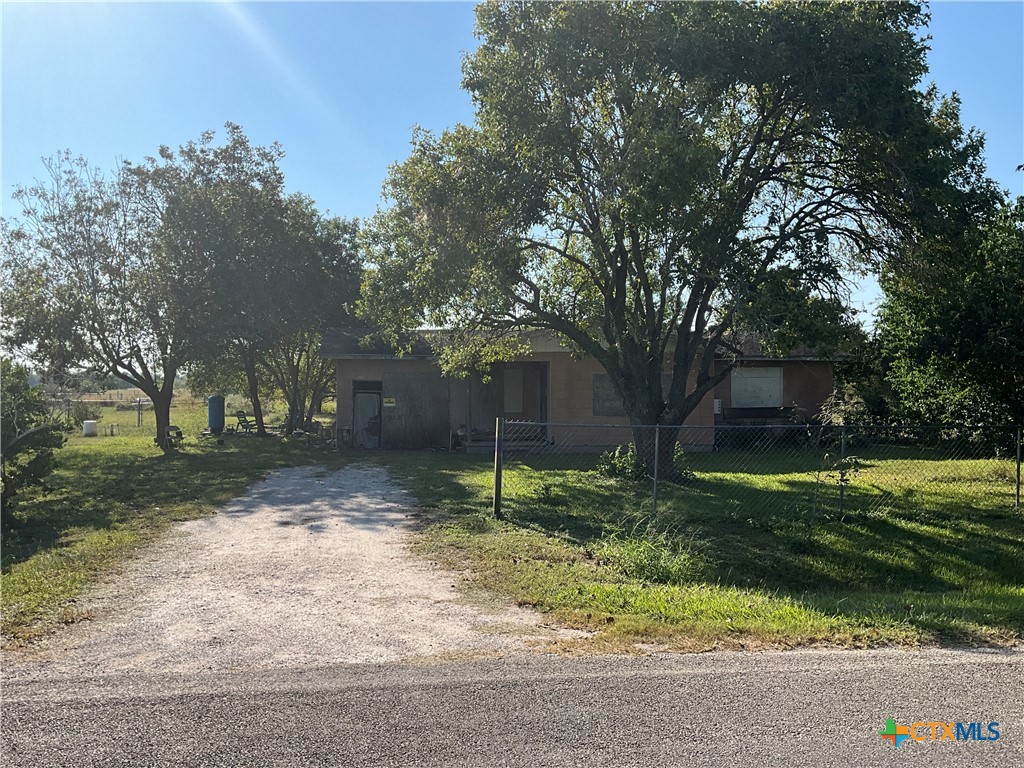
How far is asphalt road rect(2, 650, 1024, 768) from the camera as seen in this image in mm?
3510

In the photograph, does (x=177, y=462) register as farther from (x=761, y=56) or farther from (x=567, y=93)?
(x=761, y=56)

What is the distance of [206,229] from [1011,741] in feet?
71.2

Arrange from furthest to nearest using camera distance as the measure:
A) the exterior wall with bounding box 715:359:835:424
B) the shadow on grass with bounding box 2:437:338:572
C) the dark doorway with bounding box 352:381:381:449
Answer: the exterior wall with bounding box 715:359:835:424 → the dark doorway with bounding box 352:381:381:449 → the shadow on grass with bounding box 2:437:338:572

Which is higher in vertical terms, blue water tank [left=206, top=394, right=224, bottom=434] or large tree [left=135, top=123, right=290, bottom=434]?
large tree [left=135, top=123, right=290, bottom=434]

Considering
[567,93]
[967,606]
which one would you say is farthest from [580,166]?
[967,606]

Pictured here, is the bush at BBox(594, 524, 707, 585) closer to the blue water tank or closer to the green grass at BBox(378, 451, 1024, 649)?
the green grass at BBox(378, 451, 1024, 649)

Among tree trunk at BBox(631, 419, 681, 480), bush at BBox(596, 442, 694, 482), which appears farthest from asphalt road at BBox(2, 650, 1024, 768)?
bush at BBox(596, 442, 694, 482)

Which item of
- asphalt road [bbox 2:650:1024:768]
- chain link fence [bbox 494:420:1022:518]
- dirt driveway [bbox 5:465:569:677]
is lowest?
dirt driveway [bbox 5:465:569:677]

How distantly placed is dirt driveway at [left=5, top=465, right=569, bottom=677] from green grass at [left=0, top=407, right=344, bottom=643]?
372mm

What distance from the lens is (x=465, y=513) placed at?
35.0 feet

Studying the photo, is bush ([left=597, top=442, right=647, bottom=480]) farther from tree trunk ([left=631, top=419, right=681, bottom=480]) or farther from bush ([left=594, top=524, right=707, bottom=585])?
bush ([left=594, top=524, right=707, bottom=585])

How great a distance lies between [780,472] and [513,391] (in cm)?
922

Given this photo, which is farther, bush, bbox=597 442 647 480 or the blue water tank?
the blue water tank

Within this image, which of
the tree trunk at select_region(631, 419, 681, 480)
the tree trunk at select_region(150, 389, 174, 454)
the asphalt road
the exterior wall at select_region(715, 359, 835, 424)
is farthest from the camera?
the exterior wall at select_region(715, 359, 835, 424)
